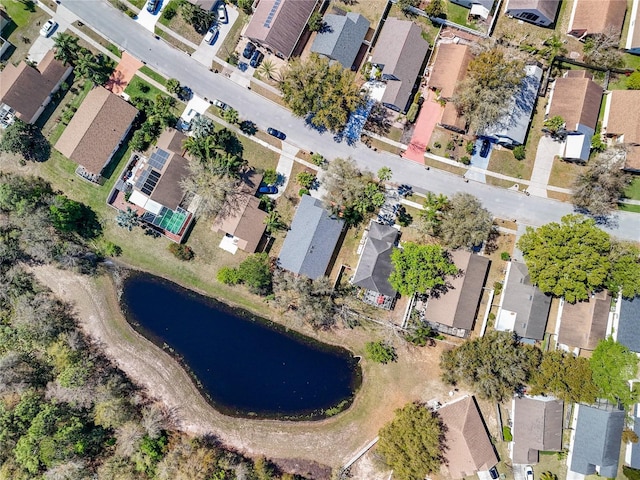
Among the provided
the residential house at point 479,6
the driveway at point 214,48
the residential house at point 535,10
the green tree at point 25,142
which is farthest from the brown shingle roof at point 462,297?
the green tree at point 25,142

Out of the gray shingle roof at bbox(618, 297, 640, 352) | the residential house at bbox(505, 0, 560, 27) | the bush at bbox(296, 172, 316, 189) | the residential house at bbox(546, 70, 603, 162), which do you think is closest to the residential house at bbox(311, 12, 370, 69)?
the bush at bbox(296, 172, 316, 189)

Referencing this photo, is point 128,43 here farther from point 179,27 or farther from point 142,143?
→ point 142,143

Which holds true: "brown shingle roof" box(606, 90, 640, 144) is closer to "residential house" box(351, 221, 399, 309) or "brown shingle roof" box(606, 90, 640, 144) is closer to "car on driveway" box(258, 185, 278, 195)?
"residential house" box(351, 221, 399, 309)

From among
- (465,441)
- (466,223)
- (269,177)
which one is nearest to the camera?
(466,223)

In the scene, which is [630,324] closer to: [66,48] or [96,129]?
[96,129]

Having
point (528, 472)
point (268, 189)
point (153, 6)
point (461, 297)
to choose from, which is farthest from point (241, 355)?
point (153, 6)

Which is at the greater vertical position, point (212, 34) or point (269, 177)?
point (212, 34)

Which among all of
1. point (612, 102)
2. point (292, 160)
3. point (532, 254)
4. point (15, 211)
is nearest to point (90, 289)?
point (15, 211)

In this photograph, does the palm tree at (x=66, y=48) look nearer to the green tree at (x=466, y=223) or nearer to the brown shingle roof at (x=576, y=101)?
the green tree at (x=466, y=223)
